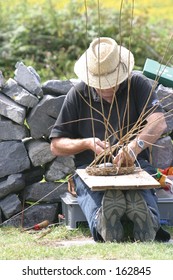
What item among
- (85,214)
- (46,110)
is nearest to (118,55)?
(46,110)

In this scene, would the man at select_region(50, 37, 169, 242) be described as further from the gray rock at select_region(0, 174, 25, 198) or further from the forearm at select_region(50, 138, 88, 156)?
the gray rock at select_region(0, 174, 25, 198)

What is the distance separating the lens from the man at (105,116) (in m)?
6.85

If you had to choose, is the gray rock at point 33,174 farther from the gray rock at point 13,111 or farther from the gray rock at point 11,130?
the gray rock at point 13,111

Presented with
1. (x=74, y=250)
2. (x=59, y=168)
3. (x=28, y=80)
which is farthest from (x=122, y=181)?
(x=28, y=80)

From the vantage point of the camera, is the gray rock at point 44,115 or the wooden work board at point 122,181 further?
the gray rock at point 44,115

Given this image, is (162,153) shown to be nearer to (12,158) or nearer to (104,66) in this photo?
(104,66)

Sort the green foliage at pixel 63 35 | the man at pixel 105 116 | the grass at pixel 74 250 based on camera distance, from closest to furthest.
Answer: the grass at pixel 74 250, the man at pixel 105 116, the green foliage at pixel 63 35

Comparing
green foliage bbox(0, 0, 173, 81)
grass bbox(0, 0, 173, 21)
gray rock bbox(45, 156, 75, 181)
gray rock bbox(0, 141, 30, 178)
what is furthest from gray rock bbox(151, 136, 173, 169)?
grass bbox(0, 0, 173, 21)

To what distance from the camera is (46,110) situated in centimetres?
744

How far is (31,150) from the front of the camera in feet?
24.6

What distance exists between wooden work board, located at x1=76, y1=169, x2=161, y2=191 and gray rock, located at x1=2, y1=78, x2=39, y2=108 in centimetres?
90

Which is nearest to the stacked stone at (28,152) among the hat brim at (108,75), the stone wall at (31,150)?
the stone wall at (31,150)

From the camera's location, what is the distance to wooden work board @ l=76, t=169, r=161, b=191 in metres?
6.38

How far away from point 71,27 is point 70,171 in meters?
5.45
